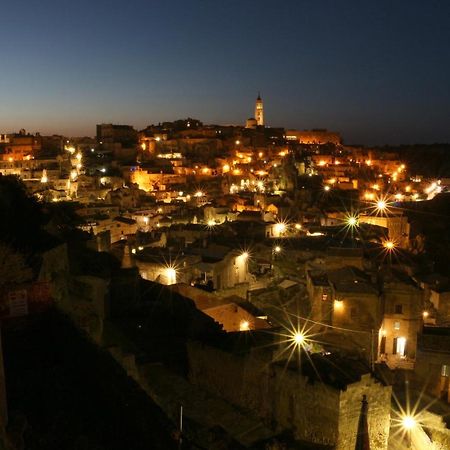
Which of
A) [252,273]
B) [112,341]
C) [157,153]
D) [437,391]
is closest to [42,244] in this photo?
[112,341]

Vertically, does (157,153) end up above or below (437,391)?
above

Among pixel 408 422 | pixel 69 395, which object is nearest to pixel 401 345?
pixel 408 422

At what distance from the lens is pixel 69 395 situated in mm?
7145

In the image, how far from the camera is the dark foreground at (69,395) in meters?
6.29

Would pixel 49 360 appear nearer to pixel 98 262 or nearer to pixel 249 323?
pixel 98 262

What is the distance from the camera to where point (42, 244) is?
1309 centimetres

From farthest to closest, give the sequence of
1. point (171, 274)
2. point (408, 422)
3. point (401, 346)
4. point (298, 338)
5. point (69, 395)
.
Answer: point (171, 274) → point (401, 346) → point (298, 338) → point (408, 422) → point (69, 395)

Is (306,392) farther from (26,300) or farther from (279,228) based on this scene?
(279,228)

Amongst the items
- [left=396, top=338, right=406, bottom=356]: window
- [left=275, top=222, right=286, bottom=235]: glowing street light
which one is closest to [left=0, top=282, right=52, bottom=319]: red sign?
[left=396, top=338, right=406, bottom=356]: window

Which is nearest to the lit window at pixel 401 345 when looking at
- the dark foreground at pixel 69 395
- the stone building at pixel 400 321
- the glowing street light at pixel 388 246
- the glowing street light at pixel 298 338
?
the stone building at pixel 400 321

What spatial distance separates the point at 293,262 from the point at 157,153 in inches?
1505

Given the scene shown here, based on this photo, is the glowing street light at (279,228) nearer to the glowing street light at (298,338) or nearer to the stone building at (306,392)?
the glowing street light at (298,338)

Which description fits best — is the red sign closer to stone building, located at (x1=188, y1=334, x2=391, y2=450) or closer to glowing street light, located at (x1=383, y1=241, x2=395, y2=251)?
stone building, located at (x1=188, y1=334, x2=391, y2=450)

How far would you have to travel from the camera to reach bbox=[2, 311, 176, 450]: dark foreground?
629 cm
